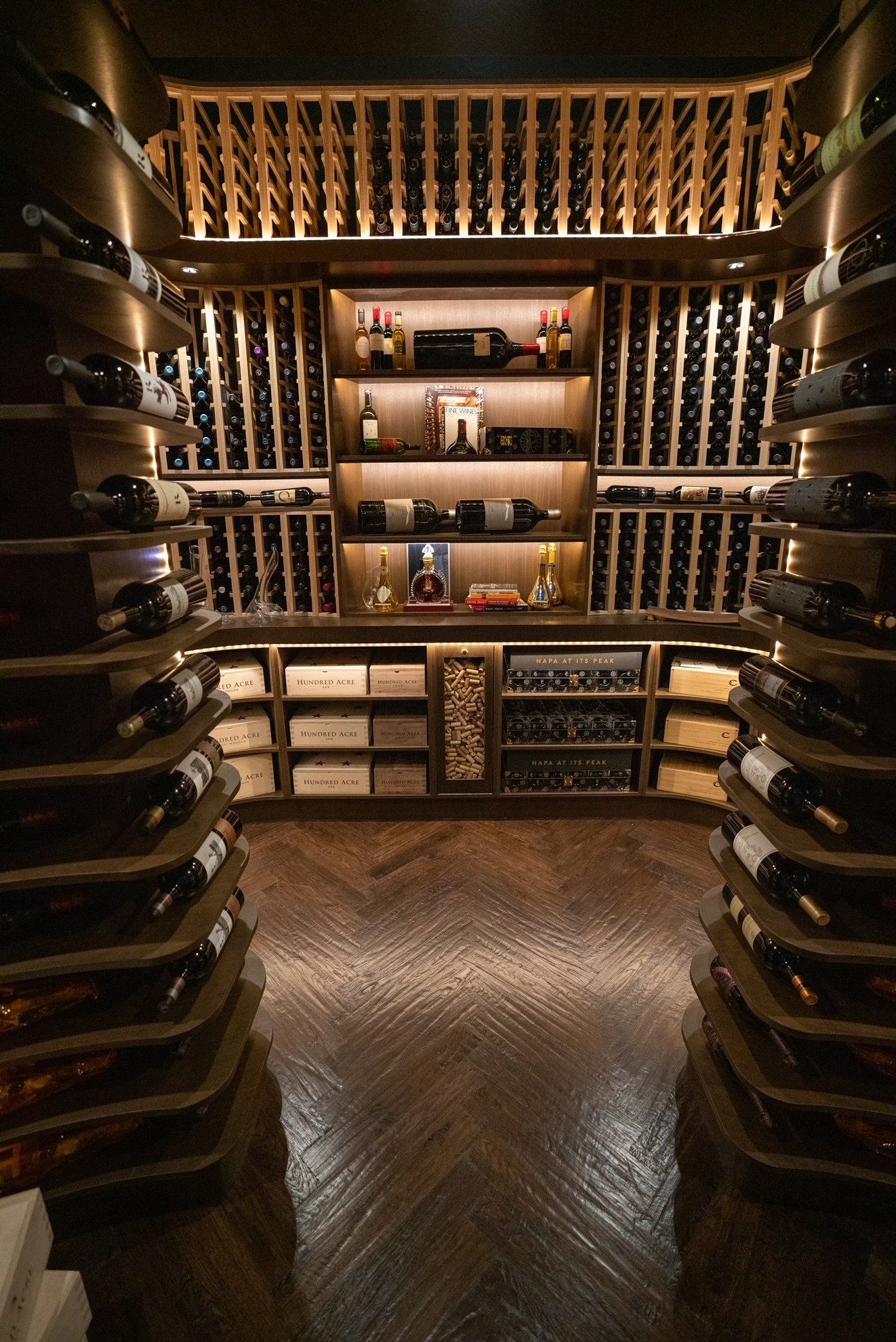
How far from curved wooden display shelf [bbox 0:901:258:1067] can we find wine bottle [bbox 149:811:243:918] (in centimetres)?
13

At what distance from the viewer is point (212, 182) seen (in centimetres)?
329

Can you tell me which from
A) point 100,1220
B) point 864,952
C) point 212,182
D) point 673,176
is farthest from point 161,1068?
point 673,176

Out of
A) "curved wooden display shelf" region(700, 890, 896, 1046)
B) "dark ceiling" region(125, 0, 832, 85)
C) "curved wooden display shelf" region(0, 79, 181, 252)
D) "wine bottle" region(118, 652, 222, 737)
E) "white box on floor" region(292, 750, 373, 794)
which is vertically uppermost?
"dark ceiling" region(125, 0, 832, 85)

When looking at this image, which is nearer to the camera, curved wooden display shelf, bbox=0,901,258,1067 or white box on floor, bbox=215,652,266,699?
curved wooden display shelf, bbox=0,901,258,1067

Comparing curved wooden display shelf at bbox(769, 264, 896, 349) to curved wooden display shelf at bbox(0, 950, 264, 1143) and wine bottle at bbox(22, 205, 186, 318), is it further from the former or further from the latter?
curved wooden display shelf at bbox(0, 950, 264, 1143)

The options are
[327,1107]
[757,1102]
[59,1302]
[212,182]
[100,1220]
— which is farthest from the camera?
[212,182]

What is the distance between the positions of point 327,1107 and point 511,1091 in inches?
23.0

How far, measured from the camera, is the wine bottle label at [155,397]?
1440 mm

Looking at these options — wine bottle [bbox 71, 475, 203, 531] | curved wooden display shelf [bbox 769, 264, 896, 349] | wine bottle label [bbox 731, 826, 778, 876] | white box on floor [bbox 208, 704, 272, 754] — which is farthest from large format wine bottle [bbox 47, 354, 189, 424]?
white box on floor [bbox 208, 704, 272, 754]

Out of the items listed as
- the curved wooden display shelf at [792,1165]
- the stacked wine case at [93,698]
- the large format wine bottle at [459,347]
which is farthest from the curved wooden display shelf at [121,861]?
the large format wine bottle at [459,347]

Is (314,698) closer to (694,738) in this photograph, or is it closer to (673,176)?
(694,738)

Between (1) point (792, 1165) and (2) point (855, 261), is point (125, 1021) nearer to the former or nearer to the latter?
(1) point (792, 1165)

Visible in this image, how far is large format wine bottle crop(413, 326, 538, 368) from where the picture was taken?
3.45 meters

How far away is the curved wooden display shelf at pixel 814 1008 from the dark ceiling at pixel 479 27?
2282 mm
